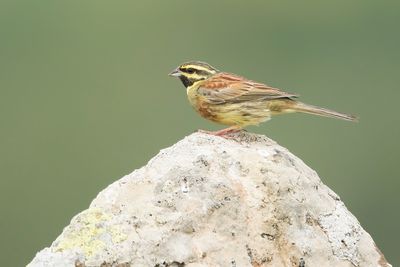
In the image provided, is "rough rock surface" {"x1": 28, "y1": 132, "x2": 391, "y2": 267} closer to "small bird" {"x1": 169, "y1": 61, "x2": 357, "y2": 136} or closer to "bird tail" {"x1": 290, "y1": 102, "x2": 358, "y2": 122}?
"small bird" {"x1": 169, "y1": 61, "x2": 357, "y2": 136}

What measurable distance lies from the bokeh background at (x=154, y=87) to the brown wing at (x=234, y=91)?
10.1 meters

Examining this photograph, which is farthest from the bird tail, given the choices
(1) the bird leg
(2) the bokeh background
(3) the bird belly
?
(2) the bokeh background

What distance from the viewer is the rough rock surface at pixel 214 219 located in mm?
9094

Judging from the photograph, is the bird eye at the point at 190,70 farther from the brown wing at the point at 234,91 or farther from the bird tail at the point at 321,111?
the bird tail at the point at 321,111

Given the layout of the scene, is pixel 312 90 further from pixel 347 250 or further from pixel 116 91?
pixel 347 250

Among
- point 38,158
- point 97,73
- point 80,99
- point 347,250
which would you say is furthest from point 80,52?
point 347,250

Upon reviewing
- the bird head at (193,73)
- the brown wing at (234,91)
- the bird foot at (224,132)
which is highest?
the bird head at (193,73)

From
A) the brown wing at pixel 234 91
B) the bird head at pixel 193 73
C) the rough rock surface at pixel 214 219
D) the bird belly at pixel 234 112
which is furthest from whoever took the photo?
the bird head at pixel 193 73

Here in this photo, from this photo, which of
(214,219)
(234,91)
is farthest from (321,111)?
(214,219)

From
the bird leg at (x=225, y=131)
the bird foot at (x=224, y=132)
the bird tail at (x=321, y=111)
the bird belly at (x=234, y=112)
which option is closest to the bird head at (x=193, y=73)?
the bird belly at (x=234, y=112)

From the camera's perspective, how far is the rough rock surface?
29.8ft

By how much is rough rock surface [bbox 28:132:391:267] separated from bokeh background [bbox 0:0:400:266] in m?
12.4

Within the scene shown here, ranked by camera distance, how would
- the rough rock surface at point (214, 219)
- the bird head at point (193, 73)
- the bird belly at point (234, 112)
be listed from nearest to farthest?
the rough rock surface at point (214, 219) → the bird belly at point (234, 112) → the bird head at point (193, 73)

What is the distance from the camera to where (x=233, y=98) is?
12.4 metres
